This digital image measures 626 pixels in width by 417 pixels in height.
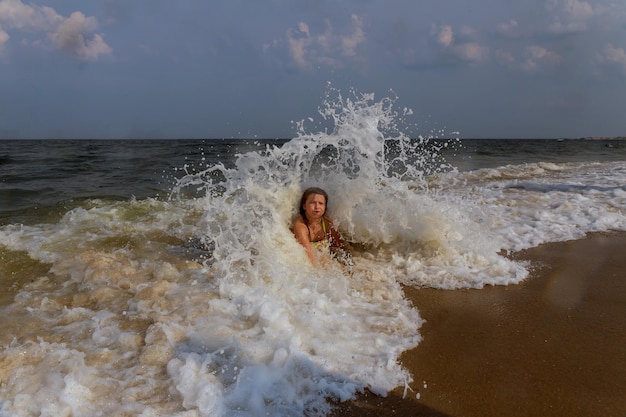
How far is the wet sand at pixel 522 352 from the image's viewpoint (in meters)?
2.70

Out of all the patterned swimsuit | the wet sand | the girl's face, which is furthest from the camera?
the patterned swimsuit

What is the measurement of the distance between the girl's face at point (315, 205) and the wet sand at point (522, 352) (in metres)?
1.69

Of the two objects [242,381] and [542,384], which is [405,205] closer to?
[542,384]

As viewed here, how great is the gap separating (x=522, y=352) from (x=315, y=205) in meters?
2.96

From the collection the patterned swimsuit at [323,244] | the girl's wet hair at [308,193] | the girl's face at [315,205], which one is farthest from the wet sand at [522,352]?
the girl's wet hair at [308,193]

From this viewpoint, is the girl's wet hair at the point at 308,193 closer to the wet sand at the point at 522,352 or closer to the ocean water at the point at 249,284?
the ocean water at the point at 249,284

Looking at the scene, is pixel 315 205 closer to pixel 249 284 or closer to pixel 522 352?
pixel 249 284

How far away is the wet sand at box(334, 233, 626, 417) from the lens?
2.70 meters

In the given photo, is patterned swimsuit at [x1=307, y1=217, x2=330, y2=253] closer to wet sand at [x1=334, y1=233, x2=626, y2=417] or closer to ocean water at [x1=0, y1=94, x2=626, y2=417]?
ocean water at [x1=0, y1=94, x2=626, y2=417]

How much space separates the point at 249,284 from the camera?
4441 millimetres

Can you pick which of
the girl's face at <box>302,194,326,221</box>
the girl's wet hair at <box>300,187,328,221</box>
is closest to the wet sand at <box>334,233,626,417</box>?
the girl's face at <box>302,194,326,221</box>

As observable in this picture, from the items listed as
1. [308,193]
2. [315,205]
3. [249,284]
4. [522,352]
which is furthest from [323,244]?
[522,352]

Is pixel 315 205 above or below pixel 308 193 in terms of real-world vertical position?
below

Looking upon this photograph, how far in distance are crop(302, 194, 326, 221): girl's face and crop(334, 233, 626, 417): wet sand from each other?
66.5 inches
